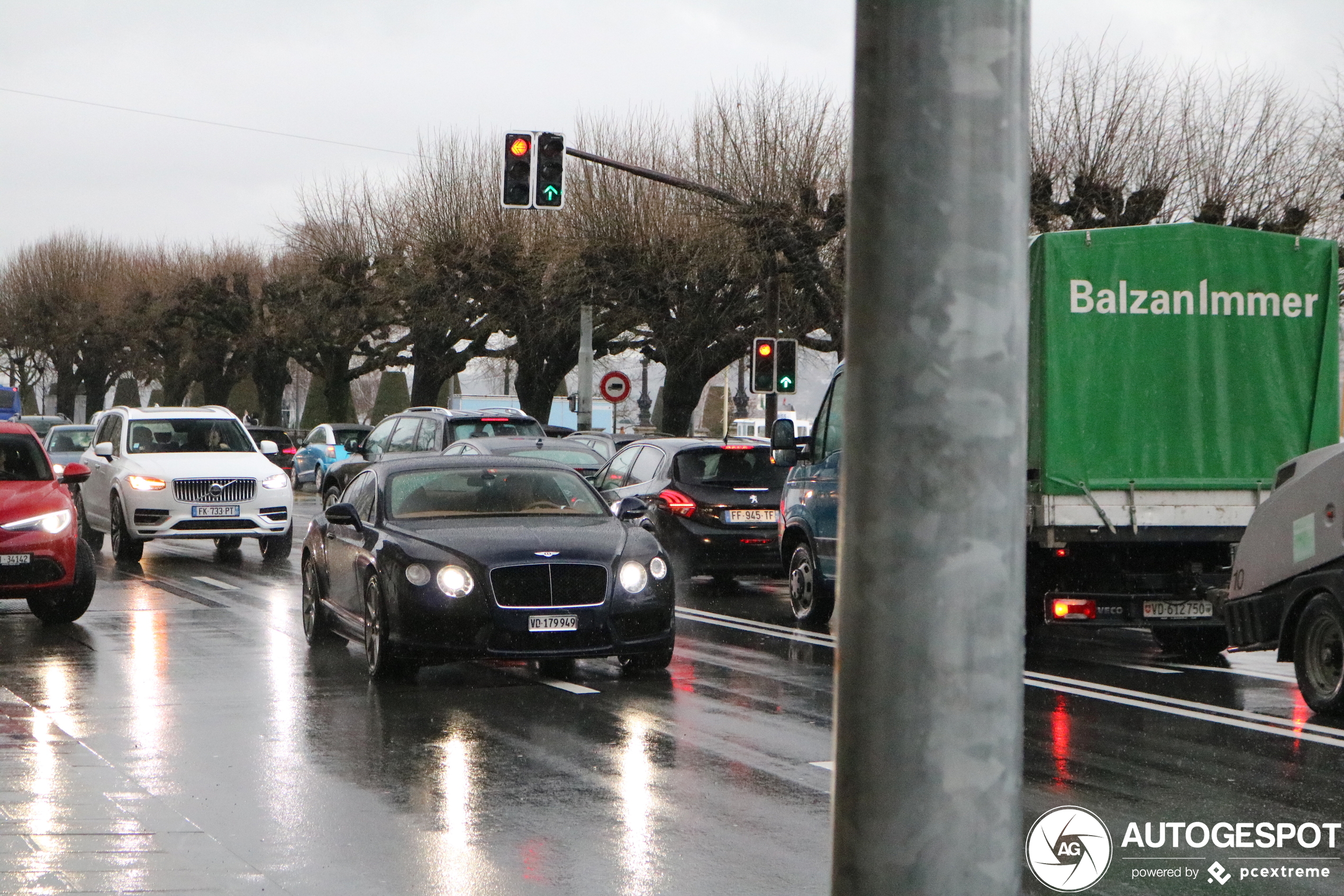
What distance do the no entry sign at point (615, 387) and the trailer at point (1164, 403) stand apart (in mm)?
20649

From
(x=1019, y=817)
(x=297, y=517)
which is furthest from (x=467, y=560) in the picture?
(x=297, y=517)

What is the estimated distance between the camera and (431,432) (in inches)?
1075

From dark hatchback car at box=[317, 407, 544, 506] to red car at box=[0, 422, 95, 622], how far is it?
11.3m

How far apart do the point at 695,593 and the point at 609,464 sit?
270cm

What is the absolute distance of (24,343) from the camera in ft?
273

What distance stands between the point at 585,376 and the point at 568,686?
2700 centimetres

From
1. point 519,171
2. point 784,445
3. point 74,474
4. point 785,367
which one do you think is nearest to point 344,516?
point 74,474

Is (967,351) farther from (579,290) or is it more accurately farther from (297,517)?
(579,290)

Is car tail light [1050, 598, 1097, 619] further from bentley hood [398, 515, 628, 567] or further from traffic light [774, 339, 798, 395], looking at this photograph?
traffic light [774, 339, 798, 395]

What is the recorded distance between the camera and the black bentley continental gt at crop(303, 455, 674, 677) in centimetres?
1076

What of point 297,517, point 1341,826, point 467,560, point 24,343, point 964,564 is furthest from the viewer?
point 24,343

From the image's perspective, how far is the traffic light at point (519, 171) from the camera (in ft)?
72.8

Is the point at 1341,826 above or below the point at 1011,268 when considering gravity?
below

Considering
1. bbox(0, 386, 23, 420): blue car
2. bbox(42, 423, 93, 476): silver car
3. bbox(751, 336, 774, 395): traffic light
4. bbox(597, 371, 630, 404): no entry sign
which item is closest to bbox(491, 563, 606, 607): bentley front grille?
bbox(751, 336, 774, 395): traffic light
